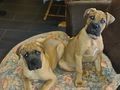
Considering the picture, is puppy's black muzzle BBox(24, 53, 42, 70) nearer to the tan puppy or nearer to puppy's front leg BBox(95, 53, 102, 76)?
the tan puppy

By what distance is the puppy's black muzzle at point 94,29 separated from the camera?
1325mm

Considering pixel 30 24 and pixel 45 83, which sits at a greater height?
pixel 45 83

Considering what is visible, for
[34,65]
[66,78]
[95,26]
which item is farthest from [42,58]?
[95,26]

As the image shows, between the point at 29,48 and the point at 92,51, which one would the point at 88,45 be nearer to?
the point at 92,51

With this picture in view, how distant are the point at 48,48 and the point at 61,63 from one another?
0.35 feet

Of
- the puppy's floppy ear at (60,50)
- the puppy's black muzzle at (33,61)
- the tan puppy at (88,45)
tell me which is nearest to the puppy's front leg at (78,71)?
the tan puppy at (88,45)

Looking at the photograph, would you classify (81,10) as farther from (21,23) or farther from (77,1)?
(21,23)

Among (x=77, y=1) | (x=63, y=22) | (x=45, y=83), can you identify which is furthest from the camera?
(x=63, y=22)

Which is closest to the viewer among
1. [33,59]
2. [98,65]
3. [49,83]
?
[33,59]

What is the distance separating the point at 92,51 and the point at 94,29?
15cm

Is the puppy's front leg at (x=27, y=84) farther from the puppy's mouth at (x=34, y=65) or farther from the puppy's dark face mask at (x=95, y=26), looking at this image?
the puppy's dark face mask at (x=95, y=26)

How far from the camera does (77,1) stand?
167 cm

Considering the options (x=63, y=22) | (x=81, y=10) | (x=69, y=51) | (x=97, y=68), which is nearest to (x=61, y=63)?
(x=69, y=51)

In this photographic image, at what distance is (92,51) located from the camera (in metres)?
1.43
